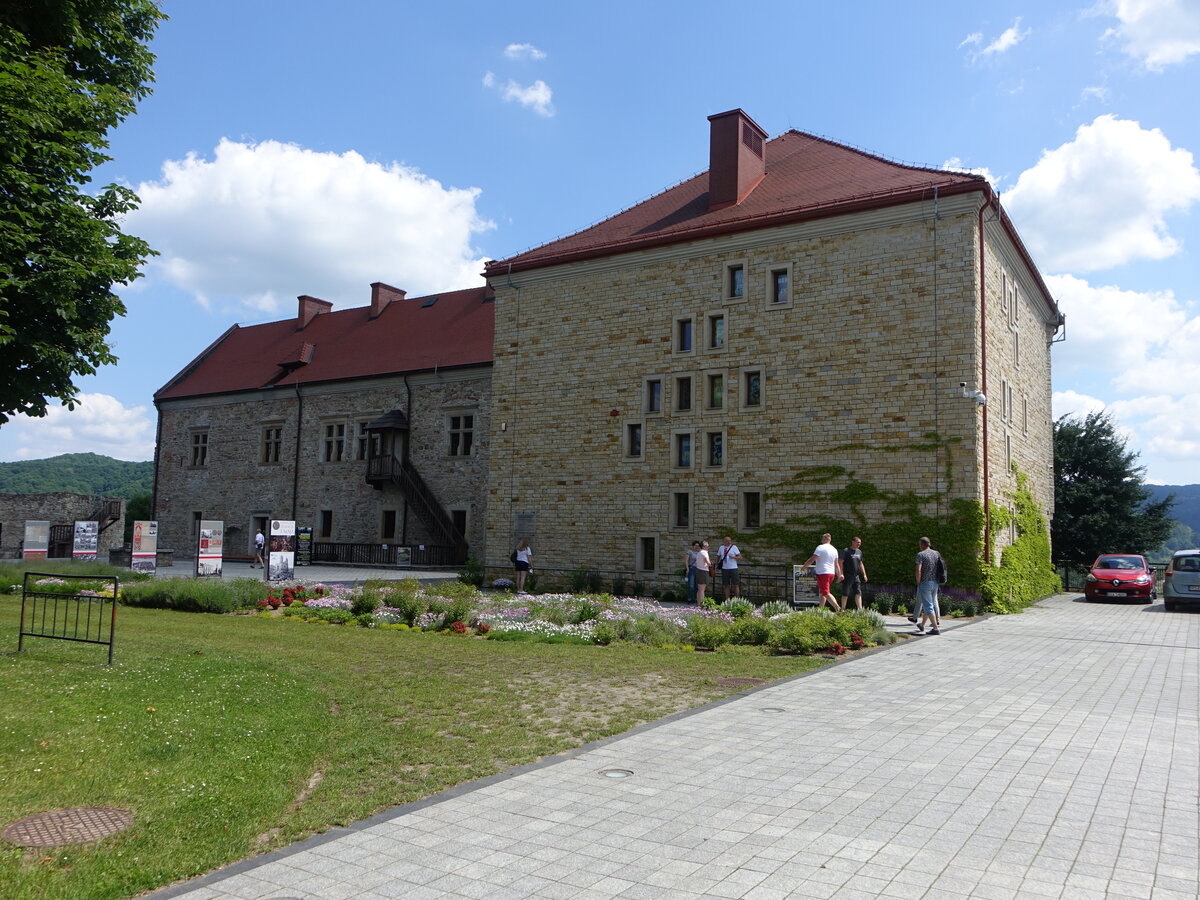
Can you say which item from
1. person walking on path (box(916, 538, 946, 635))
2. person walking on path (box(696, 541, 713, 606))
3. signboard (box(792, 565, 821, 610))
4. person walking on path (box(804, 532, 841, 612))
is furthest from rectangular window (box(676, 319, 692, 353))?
person walking on path (box(916, 538, 946, 635))

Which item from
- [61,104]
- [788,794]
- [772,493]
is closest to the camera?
[788,794]

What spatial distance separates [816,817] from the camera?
533cm

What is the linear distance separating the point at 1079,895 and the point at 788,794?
1.94 m

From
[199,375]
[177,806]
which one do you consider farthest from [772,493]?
[199,375]

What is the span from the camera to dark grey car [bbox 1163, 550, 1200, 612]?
22.9 meters

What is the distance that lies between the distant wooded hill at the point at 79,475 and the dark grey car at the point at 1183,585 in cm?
8968

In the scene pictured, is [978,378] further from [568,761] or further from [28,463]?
[28,463]

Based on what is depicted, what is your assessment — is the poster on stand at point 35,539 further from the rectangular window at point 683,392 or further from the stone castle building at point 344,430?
the rectangular window at point 683,392

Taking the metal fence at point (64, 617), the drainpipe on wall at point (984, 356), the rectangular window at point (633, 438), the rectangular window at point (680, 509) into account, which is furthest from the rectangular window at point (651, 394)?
the metal fence at point (64, 617)

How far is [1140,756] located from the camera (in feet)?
22.9

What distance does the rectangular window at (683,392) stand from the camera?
26266mm

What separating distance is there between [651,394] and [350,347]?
67.1ft

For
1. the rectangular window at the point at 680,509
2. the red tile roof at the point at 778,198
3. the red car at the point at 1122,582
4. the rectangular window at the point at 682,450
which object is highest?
the red tile roof at the point at 778,198

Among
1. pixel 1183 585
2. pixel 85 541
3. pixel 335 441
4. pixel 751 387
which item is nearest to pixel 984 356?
pixel 751 387
